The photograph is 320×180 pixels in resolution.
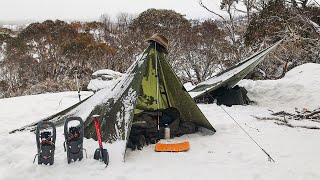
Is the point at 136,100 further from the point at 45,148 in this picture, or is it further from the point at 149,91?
the point at 45,148

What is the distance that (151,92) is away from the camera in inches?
220

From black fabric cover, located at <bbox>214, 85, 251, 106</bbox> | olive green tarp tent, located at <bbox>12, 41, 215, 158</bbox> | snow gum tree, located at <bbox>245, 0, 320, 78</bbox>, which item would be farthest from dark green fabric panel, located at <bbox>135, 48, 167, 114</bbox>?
snow gum tree, located at <bbox>245, 0, 320, 78</bbox>

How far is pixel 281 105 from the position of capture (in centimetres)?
734

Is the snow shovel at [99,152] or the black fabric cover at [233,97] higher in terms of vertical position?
the black fabric cover at [233,97]

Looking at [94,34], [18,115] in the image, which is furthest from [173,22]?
[18,115]

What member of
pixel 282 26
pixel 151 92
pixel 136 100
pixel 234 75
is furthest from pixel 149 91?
pixel 282 26

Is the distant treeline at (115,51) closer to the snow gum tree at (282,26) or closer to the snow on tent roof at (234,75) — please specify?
the snow gum tree at (282,26)

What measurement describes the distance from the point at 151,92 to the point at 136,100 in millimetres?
764

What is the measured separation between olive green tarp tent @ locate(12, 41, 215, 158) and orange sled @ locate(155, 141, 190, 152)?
1.73ft

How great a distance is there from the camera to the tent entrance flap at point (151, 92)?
17.7 ft

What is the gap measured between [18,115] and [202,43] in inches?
484

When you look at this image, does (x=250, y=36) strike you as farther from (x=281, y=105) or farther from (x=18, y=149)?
(x=18, y=149)

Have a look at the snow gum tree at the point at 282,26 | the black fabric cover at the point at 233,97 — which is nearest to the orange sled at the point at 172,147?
the black fabric cover at the point at 233,97

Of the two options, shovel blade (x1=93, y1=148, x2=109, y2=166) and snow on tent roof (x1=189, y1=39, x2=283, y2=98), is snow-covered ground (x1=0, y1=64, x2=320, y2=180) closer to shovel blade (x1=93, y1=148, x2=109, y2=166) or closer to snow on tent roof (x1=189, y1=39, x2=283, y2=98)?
shovel blade (x1=93, y1=148, x2=109, y2=166)
